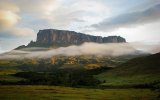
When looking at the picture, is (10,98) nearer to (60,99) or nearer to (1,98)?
(1,98)

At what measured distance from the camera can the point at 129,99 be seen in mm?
107625

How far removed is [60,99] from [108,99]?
18.2 meters

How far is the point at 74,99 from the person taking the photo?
106438 millimetres

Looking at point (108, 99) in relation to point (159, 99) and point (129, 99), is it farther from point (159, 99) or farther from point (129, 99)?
point (159, 99)

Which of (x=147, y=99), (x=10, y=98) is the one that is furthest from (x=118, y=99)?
(x=10, y=98)

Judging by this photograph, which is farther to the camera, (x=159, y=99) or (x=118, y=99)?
(x=118, y=99)

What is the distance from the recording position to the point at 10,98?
105 metres

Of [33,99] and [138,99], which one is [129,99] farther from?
[33,99]

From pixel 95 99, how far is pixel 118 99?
9038 mm

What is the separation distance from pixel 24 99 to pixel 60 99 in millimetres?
12967

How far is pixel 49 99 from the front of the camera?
104188 millimetres

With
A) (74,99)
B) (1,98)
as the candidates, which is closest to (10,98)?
(1,98)

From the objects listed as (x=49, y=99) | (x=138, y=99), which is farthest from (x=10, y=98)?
(x=138, y=99)

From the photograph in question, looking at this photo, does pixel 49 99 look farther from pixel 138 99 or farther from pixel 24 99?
pixel 138 99
